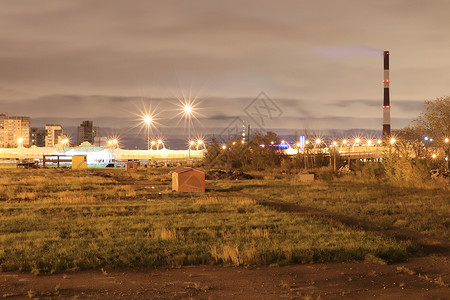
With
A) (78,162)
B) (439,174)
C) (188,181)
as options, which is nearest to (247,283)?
(188,181)

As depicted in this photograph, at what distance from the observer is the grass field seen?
1059 centimetres

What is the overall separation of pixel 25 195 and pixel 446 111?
4005 cm

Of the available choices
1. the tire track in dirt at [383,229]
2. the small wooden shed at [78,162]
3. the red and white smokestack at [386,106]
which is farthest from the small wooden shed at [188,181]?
the red and white smokestack at [386,106]

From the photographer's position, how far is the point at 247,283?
29.0 feet

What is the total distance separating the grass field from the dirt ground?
1.91 ft

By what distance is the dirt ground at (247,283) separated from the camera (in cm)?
812

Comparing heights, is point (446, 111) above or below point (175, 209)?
above

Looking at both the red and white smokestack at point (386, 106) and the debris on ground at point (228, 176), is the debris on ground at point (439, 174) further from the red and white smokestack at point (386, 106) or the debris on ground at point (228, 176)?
the red and white smokestack at point (386, 106)

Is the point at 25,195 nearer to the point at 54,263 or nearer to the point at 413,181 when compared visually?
the point at 54,263

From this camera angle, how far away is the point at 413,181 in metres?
33.4

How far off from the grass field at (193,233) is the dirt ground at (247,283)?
0.58 meters

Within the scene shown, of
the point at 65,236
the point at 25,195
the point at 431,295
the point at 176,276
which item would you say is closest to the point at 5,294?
the point at 176,276

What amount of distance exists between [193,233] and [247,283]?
511 cm

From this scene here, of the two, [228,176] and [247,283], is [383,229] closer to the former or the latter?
[247,283]
